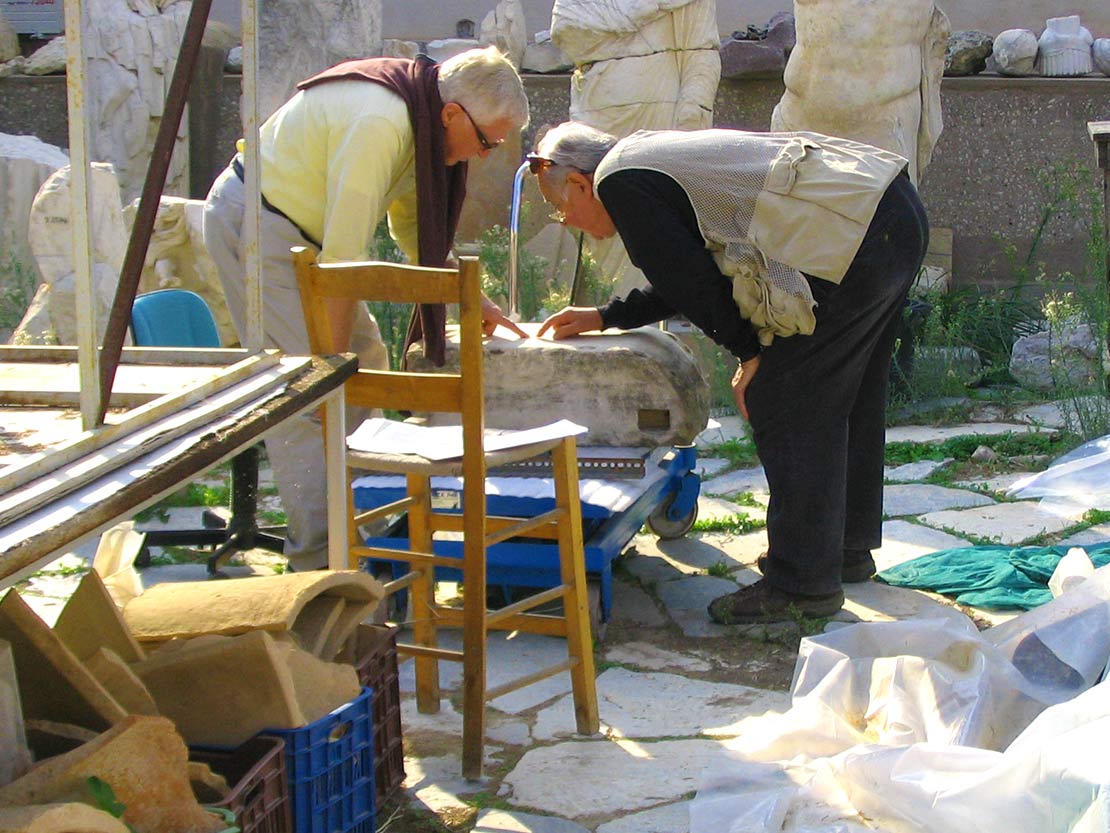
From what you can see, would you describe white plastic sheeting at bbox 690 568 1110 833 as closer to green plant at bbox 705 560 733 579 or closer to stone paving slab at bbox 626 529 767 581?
green plant at bbox 705 560 733 579

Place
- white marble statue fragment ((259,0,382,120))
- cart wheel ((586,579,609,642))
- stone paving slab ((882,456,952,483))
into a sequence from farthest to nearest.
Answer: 1. white marble statue fragment ((259,0,382,120))
2. stone paving slab ((882,456,952,483))
3. cart wheel ((586,579,609,642))

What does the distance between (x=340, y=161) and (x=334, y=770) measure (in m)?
1.95

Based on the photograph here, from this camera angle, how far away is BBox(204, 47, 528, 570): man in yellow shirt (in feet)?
12.9

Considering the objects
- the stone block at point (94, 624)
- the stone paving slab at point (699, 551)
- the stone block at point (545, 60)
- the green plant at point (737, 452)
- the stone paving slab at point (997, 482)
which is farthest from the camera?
the stone block at point (545, 60)

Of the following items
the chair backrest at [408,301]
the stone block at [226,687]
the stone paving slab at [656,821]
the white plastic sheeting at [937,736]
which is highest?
the chair backrest at [408,301]

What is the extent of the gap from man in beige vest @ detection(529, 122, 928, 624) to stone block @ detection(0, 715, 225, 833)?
2093mm

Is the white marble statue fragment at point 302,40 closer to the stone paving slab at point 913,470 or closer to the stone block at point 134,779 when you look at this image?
the stone paving slab at point 913,470

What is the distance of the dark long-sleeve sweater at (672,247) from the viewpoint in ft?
12.2

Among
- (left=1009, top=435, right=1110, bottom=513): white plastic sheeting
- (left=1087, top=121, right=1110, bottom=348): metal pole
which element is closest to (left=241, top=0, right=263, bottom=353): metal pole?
(left=1009, top=435, right=1110, bottom=513): white plastic sheeting

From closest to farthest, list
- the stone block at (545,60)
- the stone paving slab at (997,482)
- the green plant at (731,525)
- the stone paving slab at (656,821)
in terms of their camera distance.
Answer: the stone paving slab at (656,821) → the green plant at (731,525) → the stone paving slab at (997,482) → the stone block at (545,60)

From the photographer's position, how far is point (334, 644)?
110 inches

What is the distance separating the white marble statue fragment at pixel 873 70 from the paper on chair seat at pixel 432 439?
5.45 metres

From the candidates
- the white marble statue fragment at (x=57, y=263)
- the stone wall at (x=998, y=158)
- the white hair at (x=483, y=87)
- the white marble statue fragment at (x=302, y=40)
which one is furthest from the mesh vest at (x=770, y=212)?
the stone wall at (x=998, y=158)

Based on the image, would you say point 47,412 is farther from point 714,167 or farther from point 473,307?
point 714,167
